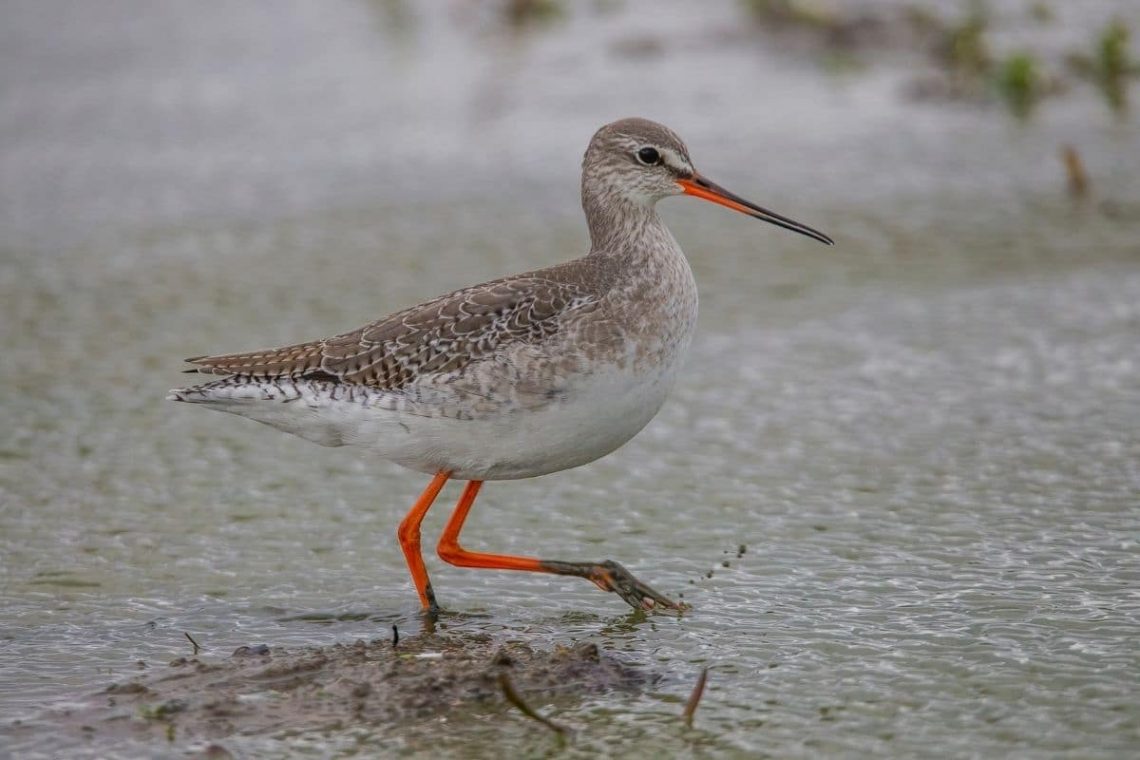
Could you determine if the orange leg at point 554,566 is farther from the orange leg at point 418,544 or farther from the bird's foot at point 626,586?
the orange leg at point 418,544

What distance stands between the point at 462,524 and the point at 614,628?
1110 mm

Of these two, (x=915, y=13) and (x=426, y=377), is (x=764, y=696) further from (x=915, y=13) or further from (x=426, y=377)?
(x=915, y=13)

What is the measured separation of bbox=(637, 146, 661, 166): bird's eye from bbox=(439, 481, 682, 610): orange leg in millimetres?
1666

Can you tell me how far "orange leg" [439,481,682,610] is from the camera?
6.93 meters

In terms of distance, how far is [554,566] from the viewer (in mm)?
7105

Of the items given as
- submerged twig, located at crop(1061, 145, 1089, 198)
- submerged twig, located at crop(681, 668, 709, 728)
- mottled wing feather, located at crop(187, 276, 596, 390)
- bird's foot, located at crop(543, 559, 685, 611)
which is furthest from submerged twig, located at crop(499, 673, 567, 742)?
submerged twig, located at crop(1061, 145, 1089, 198)

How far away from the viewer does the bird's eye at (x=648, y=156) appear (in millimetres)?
7680

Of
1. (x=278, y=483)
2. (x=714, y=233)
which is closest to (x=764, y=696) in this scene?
(x=278, y=483)

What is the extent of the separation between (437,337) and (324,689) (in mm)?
1716

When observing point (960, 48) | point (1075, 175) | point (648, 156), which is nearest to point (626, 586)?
point (648, 156)

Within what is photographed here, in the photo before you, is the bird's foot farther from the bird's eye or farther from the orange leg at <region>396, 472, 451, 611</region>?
the bird's eye

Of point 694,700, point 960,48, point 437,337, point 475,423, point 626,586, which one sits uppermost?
point 960,48

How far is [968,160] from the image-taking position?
13531 mm

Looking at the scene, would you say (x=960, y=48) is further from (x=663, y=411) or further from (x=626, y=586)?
(x=626, y=586)
